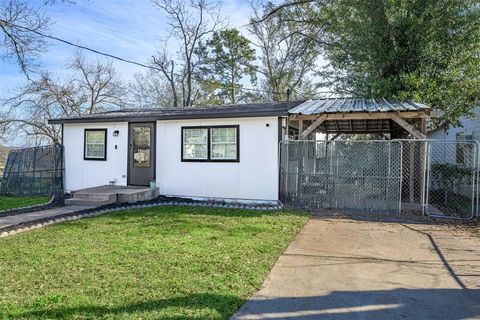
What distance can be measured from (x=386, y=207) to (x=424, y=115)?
235cm

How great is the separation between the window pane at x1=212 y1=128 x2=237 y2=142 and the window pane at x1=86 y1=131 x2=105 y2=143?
4.00 meters

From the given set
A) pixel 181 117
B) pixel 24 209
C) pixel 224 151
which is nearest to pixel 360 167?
pixel 224 151

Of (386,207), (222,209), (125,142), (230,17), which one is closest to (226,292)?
(222,209)

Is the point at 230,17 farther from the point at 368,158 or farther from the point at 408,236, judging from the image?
the point at 408,236

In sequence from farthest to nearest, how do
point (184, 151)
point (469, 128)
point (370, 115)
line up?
point (469, 128) → point (184, 151) → point (370, 115)

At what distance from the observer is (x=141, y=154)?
11.8m

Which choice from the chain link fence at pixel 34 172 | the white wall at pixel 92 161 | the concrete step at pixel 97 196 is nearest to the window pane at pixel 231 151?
the concrete step at pixel 97 196

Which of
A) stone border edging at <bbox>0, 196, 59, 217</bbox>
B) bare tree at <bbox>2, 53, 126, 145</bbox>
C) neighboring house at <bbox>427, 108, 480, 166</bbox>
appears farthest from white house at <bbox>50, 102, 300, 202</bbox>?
bare tree at <bbox>2, 53, 126, 145</bbox>

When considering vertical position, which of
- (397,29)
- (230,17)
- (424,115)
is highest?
(230,17)

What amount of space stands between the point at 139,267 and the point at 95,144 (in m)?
8.69

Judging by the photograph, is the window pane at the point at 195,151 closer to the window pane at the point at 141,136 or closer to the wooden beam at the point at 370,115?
the window pane at the point at 141,136

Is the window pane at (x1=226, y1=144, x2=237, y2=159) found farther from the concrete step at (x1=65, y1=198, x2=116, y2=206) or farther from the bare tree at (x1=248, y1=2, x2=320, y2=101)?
the bare tree at (x1=248, y1=2, x2=320, y2=101)

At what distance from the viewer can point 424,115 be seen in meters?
8.85

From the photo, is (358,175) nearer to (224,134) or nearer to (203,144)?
(224,134)
